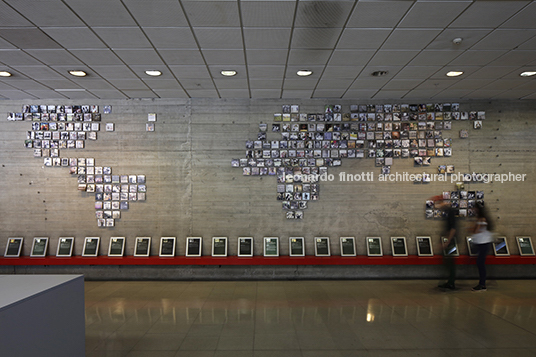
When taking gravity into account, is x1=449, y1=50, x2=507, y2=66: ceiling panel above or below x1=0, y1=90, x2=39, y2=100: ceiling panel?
below

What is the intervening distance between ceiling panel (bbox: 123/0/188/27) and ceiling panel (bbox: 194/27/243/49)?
0.81 feet

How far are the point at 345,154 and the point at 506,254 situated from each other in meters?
3.74

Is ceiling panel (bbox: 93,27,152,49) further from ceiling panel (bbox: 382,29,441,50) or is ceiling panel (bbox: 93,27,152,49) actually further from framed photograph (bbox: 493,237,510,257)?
framed photograph (bbox: 493,237,510,257)

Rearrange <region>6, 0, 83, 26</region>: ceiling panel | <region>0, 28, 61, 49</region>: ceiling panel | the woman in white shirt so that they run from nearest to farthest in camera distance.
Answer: <region>6, 0, 83, 26</region>: ceiling panel < <region>0, 28, 61, 49</region>: ceiling panel < the woman in white shirt

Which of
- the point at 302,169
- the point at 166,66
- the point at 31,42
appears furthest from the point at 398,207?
the point at 31,42

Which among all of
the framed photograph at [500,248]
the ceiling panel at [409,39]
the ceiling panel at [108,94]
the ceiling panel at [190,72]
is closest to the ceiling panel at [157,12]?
the ceiling panel at [190,72]

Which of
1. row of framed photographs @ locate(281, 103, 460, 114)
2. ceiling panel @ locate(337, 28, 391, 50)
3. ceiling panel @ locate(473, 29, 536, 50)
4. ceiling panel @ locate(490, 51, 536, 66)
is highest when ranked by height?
ceiling panel @ locate(337, 28, 391, 50)

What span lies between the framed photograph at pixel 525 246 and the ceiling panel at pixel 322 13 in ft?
19.1

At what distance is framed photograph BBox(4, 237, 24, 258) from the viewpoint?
5.83 meters

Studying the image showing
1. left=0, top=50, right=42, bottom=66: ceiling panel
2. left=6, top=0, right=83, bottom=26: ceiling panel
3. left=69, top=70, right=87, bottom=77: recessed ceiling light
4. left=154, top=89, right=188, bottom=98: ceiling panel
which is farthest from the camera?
left=154, top=89, right=188, bottom=98: ceiling panel

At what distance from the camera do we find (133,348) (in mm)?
3221

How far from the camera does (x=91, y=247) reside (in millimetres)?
5852

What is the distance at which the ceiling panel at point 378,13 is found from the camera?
2.88 metres

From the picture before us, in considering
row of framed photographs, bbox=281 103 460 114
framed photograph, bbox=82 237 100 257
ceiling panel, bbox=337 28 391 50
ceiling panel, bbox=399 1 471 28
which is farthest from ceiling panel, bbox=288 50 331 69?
framed photograph, bbox=82 237 100 257
